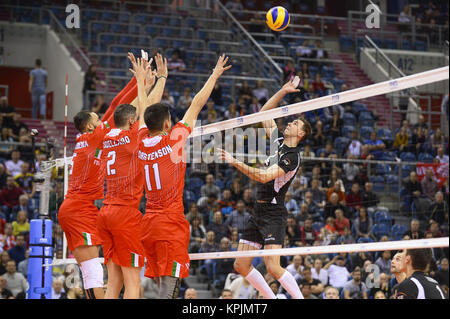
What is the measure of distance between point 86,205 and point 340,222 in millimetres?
7128

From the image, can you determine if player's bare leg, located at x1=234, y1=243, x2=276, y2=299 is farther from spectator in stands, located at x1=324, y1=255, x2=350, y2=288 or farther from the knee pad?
spectator in stands, located at x1=324, y1=255, x2=350, y2=288

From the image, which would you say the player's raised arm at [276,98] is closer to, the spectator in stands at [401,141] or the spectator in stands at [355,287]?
the spectator in stands at [355,287]

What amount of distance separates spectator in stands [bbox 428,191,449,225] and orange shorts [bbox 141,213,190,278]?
9.89 metres

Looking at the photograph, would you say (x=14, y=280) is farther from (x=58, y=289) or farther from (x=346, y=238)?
(x=346, y=238)

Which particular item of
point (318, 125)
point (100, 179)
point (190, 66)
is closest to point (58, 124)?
point (190, 66)

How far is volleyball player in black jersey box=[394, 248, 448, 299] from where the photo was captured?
6.50m

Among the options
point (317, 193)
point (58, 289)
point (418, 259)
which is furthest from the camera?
point (317, 193)

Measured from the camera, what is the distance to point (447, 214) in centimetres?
1584

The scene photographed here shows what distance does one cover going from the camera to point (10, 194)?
15.6 m

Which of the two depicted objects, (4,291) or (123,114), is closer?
(123,114)

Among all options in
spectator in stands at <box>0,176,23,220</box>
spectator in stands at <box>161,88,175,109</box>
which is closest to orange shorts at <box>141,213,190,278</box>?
spectator in stands at <box>0,176,23,220</box>

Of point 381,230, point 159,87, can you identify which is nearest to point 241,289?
point 381,230
